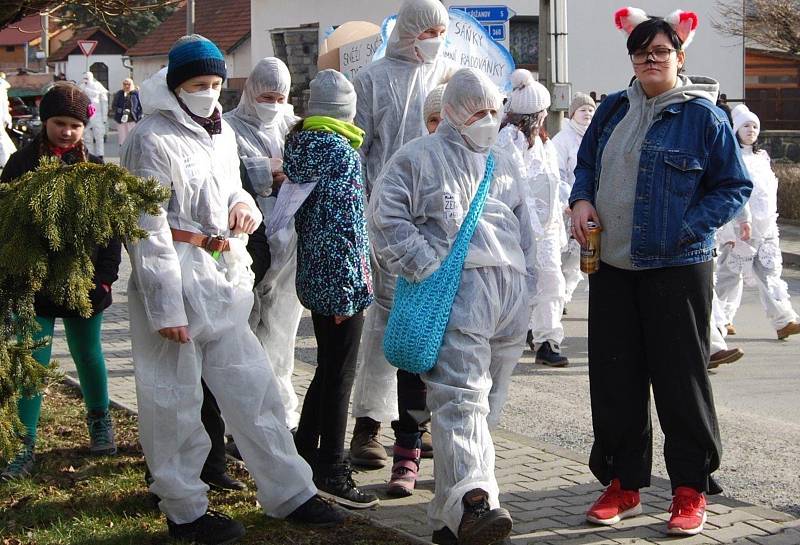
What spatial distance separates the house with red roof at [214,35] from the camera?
50312 millimetres

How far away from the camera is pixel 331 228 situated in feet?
18.2

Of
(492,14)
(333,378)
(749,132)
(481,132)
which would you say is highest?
(492,14)

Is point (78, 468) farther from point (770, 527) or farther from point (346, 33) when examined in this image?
point (346, 33)

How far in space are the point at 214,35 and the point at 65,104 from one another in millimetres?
47885

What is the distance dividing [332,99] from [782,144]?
19990 millimetres

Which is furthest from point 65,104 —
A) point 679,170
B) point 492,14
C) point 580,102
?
point 492,14

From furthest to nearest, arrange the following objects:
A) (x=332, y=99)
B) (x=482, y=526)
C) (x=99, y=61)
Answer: (x=99, y=61) < (x=332, y=99) < (x=482, y=526)

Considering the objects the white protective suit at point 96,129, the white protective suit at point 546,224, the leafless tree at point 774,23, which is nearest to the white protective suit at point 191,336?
the white protective suit at point 546,224

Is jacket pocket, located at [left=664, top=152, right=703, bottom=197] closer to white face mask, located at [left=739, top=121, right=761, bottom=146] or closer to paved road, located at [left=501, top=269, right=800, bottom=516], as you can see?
paved road, located at [left=501, top=269, right=800, bottom=516]

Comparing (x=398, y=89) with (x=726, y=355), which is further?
(x=726, y=355)

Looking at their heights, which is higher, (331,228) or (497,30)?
(497,30)

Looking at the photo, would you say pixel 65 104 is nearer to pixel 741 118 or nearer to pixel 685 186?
pixel 685 186

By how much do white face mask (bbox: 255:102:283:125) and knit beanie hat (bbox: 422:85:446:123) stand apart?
0.87 metres

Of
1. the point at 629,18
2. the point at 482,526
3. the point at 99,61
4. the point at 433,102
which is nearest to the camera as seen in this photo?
the point at 482,526
